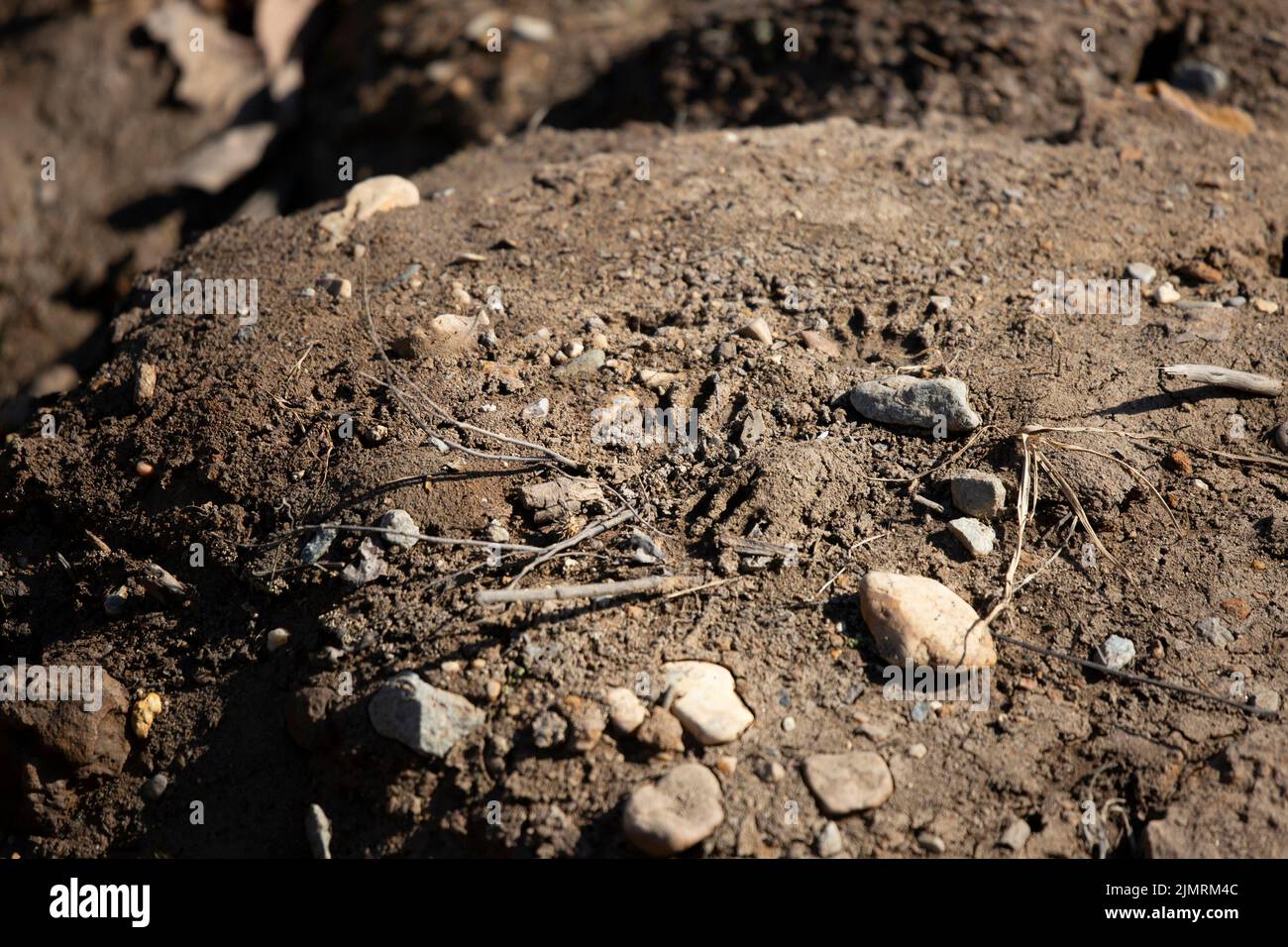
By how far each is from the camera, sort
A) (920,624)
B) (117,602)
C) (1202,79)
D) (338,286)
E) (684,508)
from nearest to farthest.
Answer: (920,624), (684,508), (117,602), (338,286), (1202,79)

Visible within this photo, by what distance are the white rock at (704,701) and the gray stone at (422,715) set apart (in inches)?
16.6

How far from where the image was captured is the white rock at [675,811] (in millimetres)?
1905

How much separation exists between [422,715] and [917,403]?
1503mm

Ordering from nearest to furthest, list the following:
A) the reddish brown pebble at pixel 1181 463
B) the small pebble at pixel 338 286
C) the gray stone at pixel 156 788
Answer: the gray stone at pixel 156 788
the reddish brown pebble at pixel 1181 463
the small pebble at pixel 338 286

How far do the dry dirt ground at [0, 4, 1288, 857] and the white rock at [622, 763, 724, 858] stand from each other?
0.14 feet

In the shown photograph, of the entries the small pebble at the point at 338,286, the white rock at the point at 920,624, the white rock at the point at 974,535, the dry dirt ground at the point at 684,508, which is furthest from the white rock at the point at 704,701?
the small pebble at the point at 338,286

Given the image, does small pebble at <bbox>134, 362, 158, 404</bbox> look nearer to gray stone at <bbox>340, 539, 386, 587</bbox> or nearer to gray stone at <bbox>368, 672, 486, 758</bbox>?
gray stone at <bbox>340, 539, 386, 587</bbox>

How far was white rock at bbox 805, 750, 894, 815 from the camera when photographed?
78.1 inches

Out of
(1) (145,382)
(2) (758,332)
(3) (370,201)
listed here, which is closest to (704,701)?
(2) (758,332)

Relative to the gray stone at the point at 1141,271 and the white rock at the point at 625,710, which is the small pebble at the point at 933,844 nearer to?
the white rock at the point at 625,710

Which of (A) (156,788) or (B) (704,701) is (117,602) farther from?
(B) (704,701)

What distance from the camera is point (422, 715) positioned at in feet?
6.82
